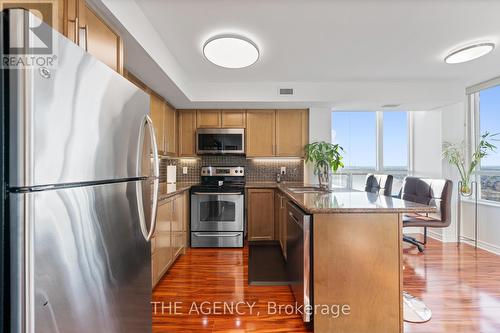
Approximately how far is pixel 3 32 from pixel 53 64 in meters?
0.12

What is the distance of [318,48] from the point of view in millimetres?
2545

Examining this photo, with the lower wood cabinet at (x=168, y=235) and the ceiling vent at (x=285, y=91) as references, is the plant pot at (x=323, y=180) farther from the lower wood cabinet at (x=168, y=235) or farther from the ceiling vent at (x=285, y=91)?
the lower wood cabinet at (x=168, y=235)

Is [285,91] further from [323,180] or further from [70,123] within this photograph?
[70,123]

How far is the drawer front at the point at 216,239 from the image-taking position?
367cm

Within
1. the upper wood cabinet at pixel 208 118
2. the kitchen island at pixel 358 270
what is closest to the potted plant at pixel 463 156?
Answer: the kitchen island at pixel 358 270

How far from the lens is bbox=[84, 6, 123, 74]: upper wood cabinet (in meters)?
1.32

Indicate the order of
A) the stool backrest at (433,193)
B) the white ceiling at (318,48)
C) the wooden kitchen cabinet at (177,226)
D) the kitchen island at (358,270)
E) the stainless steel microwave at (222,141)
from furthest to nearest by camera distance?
the stainless steel microwave at (222,141)
the stool backrest at (433,193)
the wooden kitchen cabinet at (177,226)
the white ceiling at (318,48)
the kitchen island at (358,270)

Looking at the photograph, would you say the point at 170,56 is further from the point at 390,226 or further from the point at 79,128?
the point at 390,226

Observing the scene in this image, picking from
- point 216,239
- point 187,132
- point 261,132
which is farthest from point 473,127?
point 187,132

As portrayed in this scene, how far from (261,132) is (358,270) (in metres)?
2.74

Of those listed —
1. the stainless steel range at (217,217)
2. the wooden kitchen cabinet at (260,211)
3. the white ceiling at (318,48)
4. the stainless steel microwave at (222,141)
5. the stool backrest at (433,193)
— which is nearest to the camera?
the white ceiling at (318,48)

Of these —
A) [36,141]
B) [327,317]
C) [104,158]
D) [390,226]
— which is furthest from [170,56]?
[327,317]

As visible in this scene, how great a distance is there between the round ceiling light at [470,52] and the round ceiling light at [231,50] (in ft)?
6.86

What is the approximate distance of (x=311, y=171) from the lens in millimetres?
4105
